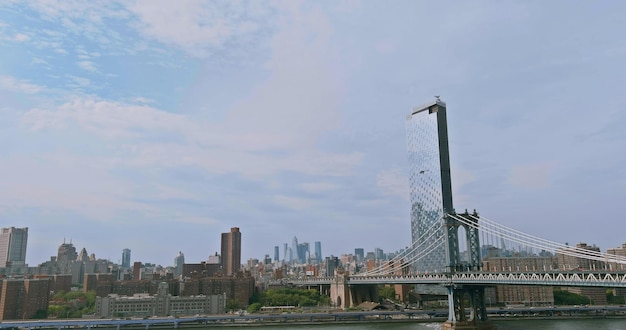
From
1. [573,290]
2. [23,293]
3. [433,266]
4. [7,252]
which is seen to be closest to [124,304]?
[23,293]

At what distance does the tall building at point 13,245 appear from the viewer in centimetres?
12500

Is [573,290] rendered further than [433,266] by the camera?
Yes

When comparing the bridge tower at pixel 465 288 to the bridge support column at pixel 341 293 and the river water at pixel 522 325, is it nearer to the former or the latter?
the river water at pixel 522 325

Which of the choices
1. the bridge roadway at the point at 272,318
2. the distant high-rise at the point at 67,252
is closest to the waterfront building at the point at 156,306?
the bridge roadway at the point at 272,318

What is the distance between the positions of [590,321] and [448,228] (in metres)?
22.3

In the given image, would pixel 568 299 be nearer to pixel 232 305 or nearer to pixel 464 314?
pixel 464 314

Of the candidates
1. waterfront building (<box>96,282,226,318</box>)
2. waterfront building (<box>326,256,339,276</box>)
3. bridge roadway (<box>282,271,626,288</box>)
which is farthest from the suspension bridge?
waterfront building (<box>326,256,339,276</box>)

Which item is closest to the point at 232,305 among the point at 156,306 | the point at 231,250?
the point at 156,306

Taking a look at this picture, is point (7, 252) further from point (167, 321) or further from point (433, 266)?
point (433, 266)

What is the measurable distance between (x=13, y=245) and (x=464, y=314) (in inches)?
5110

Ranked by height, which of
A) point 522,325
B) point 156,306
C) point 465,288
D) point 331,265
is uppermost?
point 331,265

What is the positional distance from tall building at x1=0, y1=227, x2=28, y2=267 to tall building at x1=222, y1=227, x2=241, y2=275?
170 ft

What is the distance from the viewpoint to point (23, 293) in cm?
5650

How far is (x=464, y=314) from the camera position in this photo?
40.2 metres
